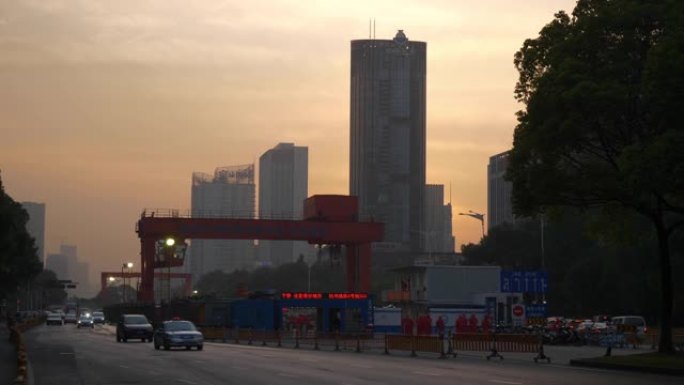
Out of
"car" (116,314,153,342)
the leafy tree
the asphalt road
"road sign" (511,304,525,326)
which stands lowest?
the asphalt road

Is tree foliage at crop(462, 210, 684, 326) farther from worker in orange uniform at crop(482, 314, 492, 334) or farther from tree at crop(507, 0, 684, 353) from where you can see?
tree at crop(507, 0, 684, 353)

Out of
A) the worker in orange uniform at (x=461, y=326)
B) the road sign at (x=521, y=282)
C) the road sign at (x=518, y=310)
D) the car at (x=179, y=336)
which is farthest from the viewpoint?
the worker in orange uniform at (x=461, y=326)

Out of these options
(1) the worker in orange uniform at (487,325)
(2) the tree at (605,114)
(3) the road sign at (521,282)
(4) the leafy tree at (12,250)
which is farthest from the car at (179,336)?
(4) the leafy tree at (12,250)

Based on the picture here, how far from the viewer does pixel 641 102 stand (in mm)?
33781

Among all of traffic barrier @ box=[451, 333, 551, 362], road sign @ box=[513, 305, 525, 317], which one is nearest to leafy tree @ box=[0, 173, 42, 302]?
traffic barrier @ box=[451, 333, 551, 362]

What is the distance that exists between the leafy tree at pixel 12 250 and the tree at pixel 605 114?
44248 mm

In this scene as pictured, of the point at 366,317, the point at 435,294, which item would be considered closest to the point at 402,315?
the point at 435,294

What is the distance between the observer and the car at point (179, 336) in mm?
48250

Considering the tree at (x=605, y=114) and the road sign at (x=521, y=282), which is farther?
the road sign at (x=521, y=282)

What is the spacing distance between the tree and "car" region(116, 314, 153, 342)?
30194 millimetres

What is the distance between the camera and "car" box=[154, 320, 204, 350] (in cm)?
4825

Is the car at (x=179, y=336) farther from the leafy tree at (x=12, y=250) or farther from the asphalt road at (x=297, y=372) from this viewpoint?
the leafy tree at (x=12, y=250)

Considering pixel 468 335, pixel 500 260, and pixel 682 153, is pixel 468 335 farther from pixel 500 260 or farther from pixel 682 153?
pixel 500 260

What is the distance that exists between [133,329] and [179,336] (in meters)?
14.7
